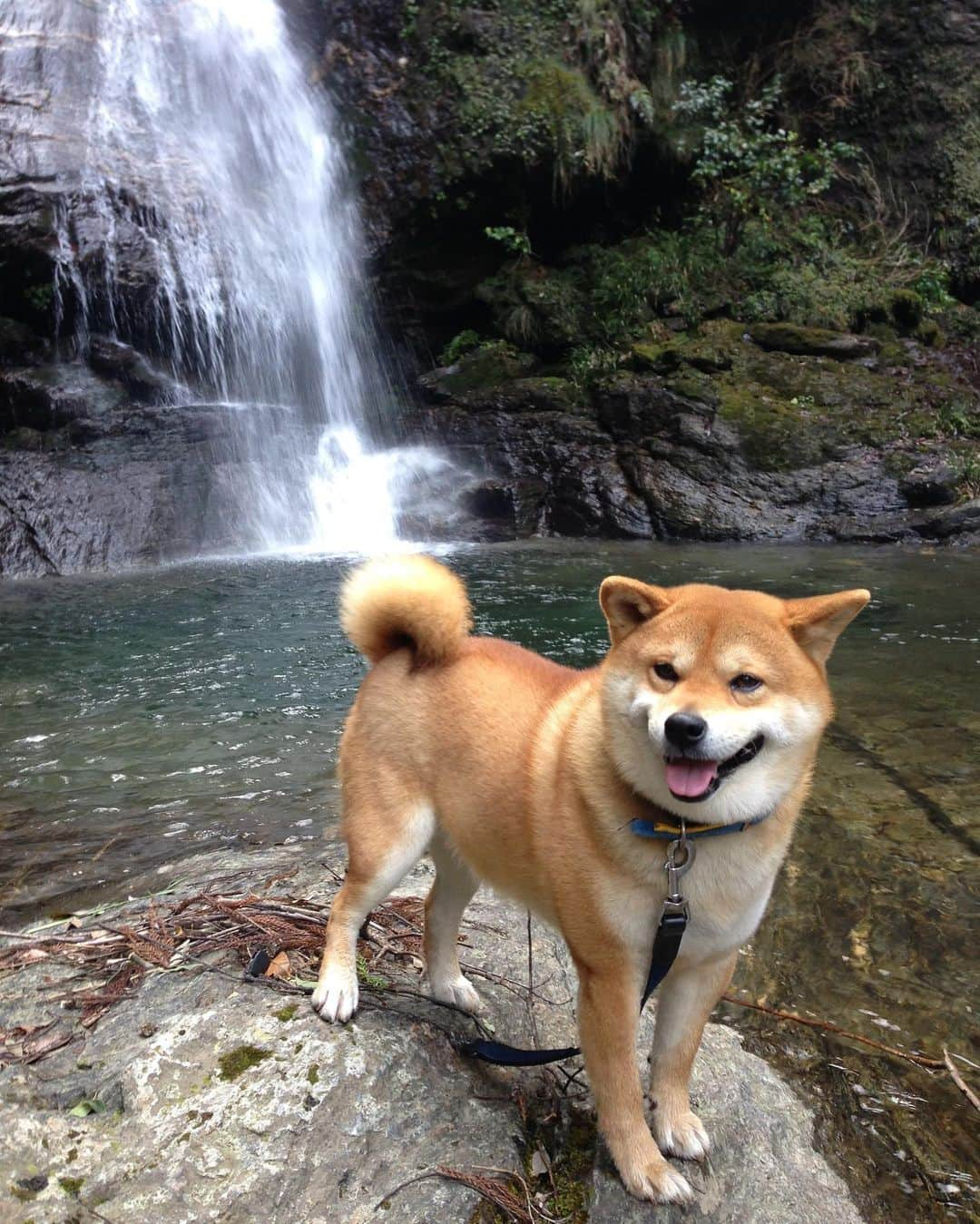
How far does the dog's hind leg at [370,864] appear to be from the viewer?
249 cm

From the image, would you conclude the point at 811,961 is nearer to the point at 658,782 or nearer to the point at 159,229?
the point at 658,782

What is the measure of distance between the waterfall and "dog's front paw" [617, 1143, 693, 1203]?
11.0 metres

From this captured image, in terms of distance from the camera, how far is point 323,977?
96.0 inches

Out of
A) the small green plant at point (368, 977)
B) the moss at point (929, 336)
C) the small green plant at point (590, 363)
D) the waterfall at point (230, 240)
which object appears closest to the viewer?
the small green plant at point (368, 977)

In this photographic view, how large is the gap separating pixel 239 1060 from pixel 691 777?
1239mm

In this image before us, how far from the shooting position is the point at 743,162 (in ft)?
51.3

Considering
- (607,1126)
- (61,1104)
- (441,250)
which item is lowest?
(607,1126)

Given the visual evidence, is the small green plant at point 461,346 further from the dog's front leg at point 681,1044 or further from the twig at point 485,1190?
the twig at point 485,1190

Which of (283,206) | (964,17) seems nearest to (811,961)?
(283,206)

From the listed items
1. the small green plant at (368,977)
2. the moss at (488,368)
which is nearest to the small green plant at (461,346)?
the moss at (488,368)

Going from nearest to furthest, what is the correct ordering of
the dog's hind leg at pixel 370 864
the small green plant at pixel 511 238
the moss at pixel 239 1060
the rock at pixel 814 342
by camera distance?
the moss at pixel 239 1060 → the dog's hind leg at pixel 370 864 → the rock at pixel 814 342 → the small green plant at pixel 511 238

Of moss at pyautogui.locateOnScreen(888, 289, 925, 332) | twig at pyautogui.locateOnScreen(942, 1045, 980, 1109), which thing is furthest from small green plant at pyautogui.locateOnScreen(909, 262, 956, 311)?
twig at pyautogui.locateOnScreen(942, 1045, 980, 1109)

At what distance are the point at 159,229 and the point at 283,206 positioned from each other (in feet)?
8.17

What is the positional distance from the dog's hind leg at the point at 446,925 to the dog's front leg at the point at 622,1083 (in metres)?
0.61
